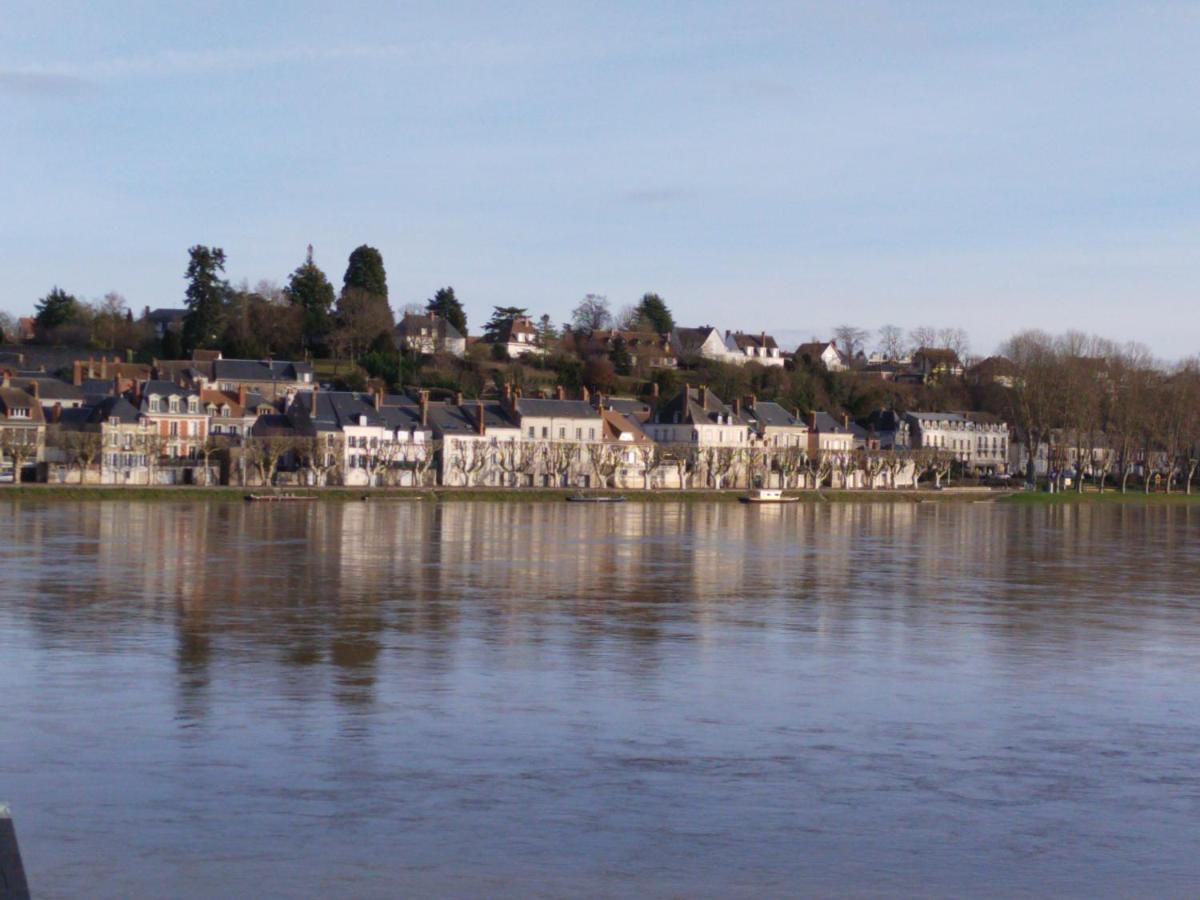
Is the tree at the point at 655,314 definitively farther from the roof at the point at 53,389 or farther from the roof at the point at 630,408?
the roof at the point at 53,389

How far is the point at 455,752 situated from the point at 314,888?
165 inches

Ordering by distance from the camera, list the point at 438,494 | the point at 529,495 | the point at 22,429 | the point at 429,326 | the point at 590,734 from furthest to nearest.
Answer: the point at 429,326, the point at 529,495, the point at 22,429, the point at 438,494, the point at 590,734

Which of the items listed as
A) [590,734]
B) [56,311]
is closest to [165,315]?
[56,311]

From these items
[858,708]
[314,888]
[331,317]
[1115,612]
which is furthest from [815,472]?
[314,888]

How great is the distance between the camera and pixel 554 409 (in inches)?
3676

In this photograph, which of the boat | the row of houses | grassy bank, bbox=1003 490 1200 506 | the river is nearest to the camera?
the river

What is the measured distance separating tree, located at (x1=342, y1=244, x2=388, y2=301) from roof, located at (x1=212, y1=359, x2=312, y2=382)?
54.4 ft

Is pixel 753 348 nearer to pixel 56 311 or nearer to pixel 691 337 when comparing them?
pixel 691 337

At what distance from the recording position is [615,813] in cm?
1284

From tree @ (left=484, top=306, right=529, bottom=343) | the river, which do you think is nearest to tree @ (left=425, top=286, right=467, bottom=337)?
tree @ (left=484, top=306, right=529, bottom=343)

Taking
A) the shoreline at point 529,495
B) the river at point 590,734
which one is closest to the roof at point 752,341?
the shoreline at point 529,495

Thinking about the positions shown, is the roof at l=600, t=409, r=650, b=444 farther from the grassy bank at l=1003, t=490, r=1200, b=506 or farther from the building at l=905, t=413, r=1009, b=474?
the building at l=905, t=413, r=1009, b=474

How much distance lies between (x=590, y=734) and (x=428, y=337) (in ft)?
333

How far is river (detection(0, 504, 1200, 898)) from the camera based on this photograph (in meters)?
11.5
